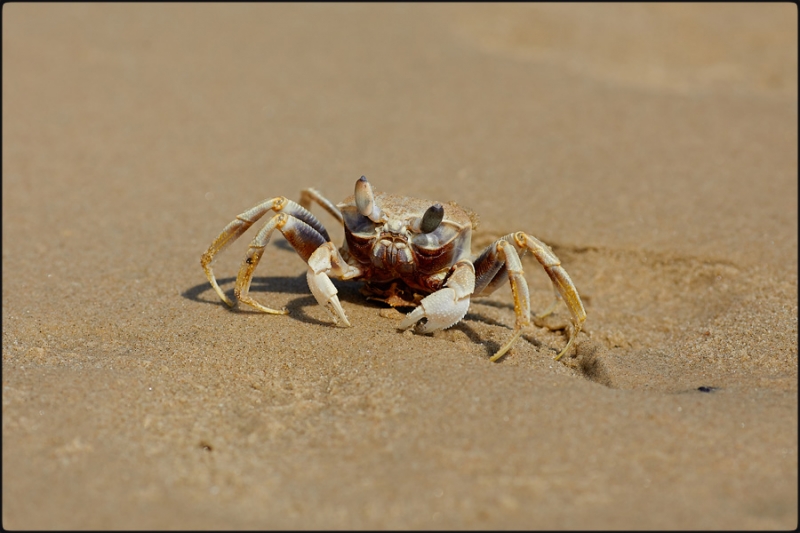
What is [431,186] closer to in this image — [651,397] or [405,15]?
[651,397]

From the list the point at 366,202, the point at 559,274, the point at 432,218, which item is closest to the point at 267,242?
the point at 366,202

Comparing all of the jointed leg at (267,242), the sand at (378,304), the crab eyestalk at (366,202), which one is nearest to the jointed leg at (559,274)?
the sand at (378,304)

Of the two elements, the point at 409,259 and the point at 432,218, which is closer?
the point at 432,218

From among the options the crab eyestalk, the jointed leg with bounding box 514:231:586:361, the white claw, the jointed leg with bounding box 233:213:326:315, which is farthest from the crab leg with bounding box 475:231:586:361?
the jointed leg with bounding box 233:213:326:315

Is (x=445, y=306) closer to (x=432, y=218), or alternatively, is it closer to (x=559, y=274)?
(x=432, y=218)

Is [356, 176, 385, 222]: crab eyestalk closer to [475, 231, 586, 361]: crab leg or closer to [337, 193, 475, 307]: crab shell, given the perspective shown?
[337, 193, 475, 307]: crab shell

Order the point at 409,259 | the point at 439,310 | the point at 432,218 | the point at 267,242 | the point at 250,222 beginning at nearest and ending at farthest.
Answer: the point at 439,310
the point at 432,218
the point at 409,259
the point at 267,242
the point at 250,222

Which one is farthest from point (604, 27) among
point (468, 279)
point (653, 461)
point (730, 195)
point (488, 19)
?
point (653, 461)
